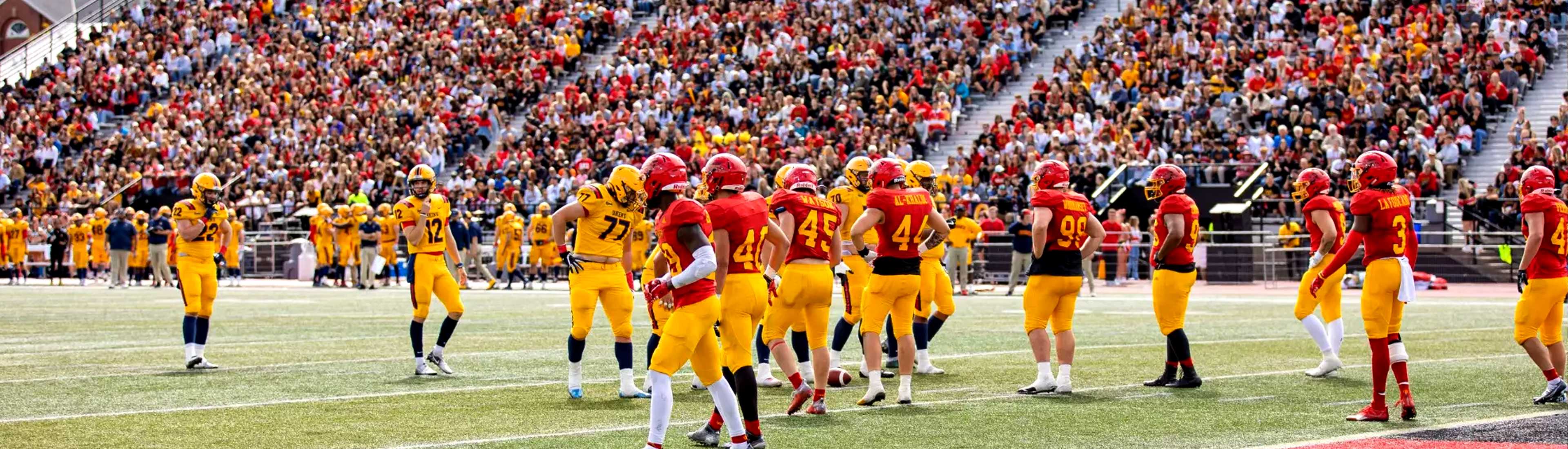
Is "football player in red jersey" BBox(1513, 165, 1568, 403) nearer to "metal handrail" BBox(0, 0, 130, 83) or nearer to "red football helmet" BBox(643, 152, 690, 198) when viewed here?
"red football helmet" BBox(643, 152, 690, 198)

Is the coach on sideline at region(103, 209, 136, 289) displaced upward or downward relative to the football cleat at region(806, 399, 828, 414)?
upward

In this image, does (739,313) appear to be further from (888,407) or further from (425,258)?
(425,258)

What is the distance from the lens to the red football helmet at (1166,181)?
1169cm

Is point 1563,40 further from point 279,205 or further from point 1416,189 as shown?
point 279,205

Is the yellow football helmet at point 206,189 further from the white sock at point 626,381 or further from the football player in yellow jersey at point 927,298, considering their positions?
the football player in yellow jersey at point 927,298

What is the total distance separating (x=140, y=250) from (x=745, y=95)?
13.4 m

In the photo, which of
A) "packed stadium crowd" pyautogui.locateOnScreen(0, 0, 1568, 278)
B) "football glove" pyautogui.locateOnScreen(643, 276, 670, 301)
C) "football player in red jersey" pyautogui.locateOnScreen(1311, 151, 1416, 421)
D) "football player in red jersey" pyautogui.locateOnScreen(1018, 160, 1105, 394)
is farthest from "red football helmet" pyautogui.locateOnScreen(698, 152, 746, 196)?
"packed stadium crowd" pyautogui.locateOnScreen(0, 0, 1568, 278)

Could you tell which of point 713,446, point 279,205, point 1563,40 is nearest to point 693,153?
point 279,205

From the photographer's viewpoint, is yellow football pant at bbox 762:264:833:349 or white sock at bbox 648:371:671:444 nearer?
white sock at bbox 648:371:671:444

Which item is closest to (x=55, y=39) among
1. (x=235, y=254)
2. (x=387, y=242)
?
(x=235, y=254)

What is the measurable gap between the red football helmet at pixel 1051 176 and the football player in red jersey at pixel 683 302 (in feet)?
13.0

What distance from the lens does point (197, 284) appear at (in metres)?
13.4

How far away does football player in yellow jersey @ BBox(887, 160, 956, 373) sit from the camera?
11.8 meters

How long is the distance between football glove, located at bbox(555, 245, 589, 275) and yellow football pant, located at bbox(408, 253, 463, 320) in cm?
220
